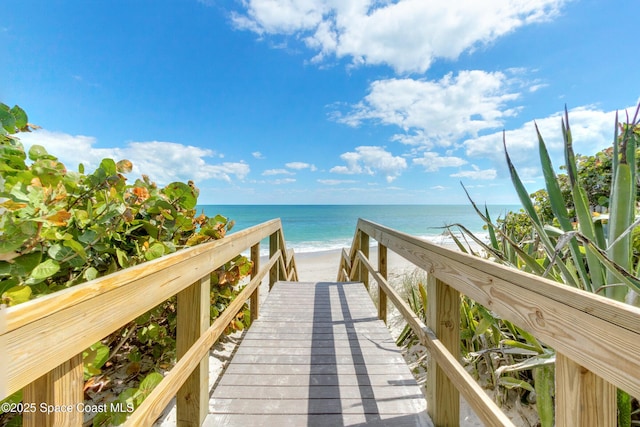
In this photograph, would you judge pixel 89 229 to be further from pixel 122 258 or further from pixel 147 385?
pixel 147 385

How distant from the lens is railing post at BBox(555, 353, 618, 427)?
A: 0.59 meters

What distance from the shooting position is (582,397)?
2.01 ft

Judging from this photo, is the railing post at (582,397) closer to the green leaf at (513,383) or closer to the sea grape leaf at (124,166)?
the green leaf at (513,383)

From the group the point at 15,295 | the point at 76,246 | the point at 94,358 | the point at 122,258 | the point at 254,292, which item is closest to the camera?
the point at 15,295

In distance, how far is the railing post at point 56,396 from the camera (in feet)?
1.85

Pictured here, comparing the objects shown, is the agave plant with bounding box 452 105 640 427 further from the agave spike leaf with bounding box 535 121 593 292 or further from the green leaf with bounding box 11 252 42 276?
the green leaf with bounding box 11 252 42 276

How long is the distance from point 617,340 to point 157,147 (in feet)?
126

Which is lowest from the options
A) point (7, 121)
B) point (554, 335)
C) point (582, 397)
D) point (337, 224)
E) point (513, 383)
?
point (337, 224)

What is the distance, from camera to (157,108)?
18.9 metres

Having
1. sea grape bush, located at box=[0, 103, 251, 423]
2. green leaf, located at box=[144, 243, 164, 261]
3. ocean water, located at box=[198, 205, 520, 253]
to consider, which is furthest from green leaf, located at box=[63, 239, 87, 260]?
ocean water, located at box=[198, 205, 520, 253]

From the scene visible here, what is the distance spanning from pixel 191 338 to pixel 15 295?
602 mm

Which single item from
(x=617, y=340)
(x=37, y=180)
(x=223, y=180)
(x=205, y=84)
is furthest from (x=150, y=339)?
(x=223, y=180)

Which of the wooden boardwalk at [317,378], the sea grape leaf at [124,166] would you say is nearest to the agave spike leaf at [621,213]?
the wooden boardwalk at [317,378]

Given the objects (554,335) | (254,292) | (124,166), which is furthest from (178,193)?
(554,335)
